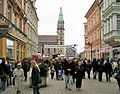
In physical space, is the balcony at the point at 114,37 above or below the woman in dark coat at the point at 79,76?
above

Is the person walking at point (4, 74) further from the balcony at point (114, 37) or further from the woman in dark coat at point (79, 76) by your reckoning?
the balcony at point (114, 37)

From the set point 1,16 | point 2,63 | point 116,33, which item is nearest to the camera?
point 2,63

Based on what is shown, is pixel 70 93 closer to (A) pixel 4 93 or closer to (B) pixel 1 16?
(A) pixel 4 93

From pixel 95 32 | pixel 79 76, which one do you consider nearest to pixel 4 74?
pixel 79 76

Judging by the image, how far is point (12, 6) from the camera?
32.5m

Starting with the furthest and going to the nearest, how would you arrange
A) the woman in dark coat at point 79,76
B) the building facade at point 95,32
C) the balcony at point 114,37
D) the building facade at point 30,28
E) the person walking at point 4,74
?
1. the building facade at point 95,32
2. the building facade at point 30,28
3. the balcony at point 114,37
4. the woman in dark coat at point 79,76
5. the person walking at point 4,74

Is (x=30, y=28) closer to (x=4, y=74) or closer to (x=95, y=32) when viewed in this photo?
(x=95, y=32)

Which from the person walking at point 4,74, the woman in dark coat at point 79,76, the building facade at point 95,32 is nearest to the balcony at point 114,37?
the building facade at point 95,32

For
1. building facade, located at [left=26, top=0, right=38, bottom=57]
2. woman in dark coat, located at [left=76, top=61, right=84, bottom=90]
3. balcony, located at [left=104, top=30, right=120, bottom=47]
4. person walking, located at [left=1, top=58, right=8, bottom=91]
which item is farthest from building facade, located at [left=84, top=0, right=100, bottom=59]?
person walking, located at [left=1, top=58, right=8, bottom=91]

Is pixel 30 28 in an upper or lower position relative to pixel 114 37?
upper

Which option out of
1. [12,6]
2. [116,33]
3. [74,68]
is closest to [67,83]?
[74,68]

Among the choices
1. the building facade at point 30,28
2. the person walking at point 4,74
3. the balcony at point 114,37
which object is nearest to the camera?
the person walking at point 4,74

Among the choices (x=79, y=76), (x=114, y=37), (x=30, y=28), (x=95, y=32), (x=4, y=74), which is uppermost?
(x=30, y=28)

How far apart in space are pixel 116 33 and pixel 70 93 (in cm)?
2385
